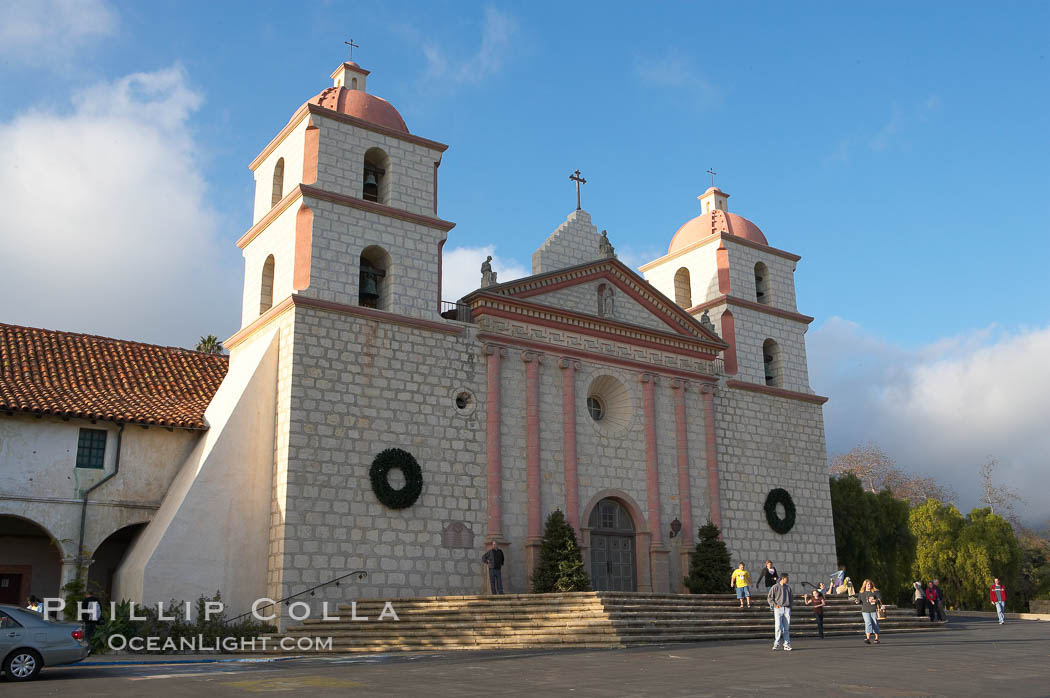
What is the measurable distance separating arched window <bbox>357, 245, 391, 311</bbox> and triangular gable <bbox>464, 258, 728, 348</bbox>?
2.28m

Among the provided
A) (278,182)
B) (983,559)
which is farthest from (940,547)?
(278,182)

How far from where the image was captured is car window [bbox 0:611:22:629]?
13.3 meters

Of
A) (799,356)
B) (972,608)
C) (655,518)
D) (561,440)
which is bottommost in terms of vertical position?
(972,608)

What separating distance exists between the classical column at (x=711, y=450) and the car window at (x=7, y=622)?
61.4 ft

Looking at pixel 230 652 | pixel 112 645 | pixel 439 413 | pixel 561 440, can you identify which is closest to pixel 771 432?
pixel 561 440

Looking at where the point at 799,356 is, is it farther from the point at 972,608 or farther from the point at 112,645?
the point at 112,645

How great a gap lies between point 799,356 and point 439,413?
1469cm

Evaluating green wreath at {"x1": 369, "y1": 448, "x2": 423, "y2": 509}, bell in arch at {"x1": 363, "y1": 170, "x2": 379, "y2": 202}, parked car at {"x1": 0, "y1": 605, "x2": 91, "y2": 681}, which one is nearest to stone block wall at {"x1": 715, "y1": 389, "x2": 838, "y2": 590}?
green wreath at {"x1": 369, "y1": 448, "x2": 423, "y2": 509}

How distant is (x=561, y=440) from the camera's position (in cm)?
2512

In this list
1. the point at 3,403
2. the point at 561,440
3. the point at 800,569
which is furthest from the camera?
the point at 800,569

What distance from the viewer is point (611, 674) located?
1255 centimetres

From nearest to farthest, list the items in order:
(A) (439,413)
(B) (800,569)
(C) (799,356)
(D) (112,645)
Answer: (D) (112,645) → (A) (439,413) → (B) (800,569) → (C) (799,356)

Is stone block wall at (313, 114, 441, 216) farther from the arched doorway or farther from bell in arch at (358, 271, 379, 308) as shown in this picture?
the arched doorway

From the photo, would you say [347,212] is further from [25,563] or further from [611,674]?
[611,674]
